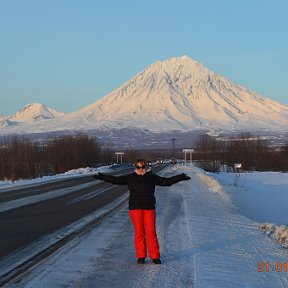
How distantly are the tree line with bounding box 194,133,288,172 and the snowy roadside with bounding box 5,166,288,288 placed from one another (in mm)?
74152

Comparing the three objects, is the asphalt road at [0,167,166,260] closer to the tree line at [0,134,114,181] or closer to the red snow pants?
the red snow pants

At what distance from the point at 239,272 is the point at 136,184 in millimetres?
2025

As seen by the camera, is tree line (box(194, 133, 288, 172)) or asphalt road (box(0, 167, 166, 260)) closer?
asphalt road (box(0, 167, 166, 260))

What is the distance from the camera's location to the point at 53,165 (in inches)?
2813

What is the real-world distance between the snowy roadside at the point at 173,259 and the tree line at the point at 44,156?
123 feet

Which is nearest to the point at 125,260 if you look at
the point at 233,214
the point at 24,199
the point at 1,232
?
the point at 1,232

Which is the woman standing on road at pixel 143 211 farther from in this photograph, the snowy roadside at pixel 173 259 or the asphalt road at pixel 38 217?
the asphalt road at pixel 38 217

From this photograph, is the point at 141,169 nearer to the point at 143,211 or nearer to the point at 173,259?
the point at 143,211

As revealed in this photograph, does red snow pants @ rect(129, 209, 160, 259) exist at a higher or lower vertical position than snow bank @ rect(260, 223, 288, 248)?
higher

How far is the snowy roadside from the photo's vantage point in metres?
7.23

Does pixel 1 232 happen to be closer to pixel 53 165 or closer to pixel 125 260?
pixel 125 260

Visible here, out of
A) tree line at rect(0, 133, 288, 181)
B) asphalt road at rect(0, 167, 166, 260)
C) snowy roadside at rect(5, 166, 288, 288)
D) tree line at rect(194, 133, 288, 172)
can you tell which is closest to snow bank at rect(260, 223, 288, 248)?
snowy roadside at rect(5, 166, 288, 288)

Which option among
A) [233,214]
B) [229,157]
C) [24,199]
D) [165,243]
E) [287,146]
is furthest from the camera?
[287,146]

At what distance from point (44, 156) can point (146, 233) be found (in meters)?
60.8
